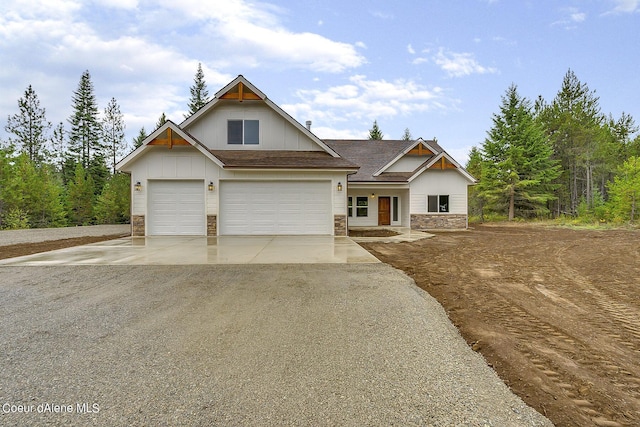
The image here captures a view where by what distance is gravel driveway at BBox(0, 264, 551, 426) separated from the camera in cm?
189

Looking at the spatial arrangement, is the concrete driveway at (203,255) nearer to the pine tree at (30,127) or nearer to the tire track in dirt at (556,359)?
the tire track in dirt at (556,359)

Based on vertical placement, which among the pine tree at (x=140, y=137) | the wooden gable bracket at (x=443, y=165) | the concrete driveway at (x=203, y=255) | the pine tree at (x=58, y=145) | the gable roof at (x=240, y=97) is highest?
the pine tree at (x=140, y=137)

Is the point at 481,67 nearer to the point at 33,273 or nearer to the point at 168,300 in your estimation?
the point at 168,300

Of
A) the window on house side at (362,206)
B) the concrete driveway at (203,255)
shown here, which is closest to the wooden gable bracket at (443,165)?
the window on house side at (362,206)

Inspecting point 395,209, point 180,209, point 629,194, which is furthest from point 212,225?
point 629,194

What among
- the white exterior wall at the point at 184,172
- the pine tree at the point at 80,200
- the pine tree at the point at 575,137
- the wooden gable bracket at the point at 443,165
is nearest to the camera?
the white exterior wall at the point at 184,172

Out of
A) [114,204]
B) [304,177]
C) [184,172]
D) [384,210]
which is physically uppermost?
[184,172]

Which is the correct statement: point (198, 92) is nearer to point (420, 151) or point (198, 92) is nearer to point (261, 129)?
point (261, 129)

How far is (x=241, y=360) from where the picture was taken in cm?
254

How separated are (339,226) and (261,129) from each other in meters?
5.47

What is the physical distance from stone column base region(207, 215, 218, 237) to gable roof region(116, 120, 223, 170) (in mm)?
2107

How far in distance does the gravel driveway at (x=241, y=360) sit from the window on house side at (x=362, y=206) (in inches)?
523

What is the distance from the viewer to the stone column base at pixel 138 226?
11633 mm

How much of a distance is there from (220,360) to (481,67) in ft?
66.1
